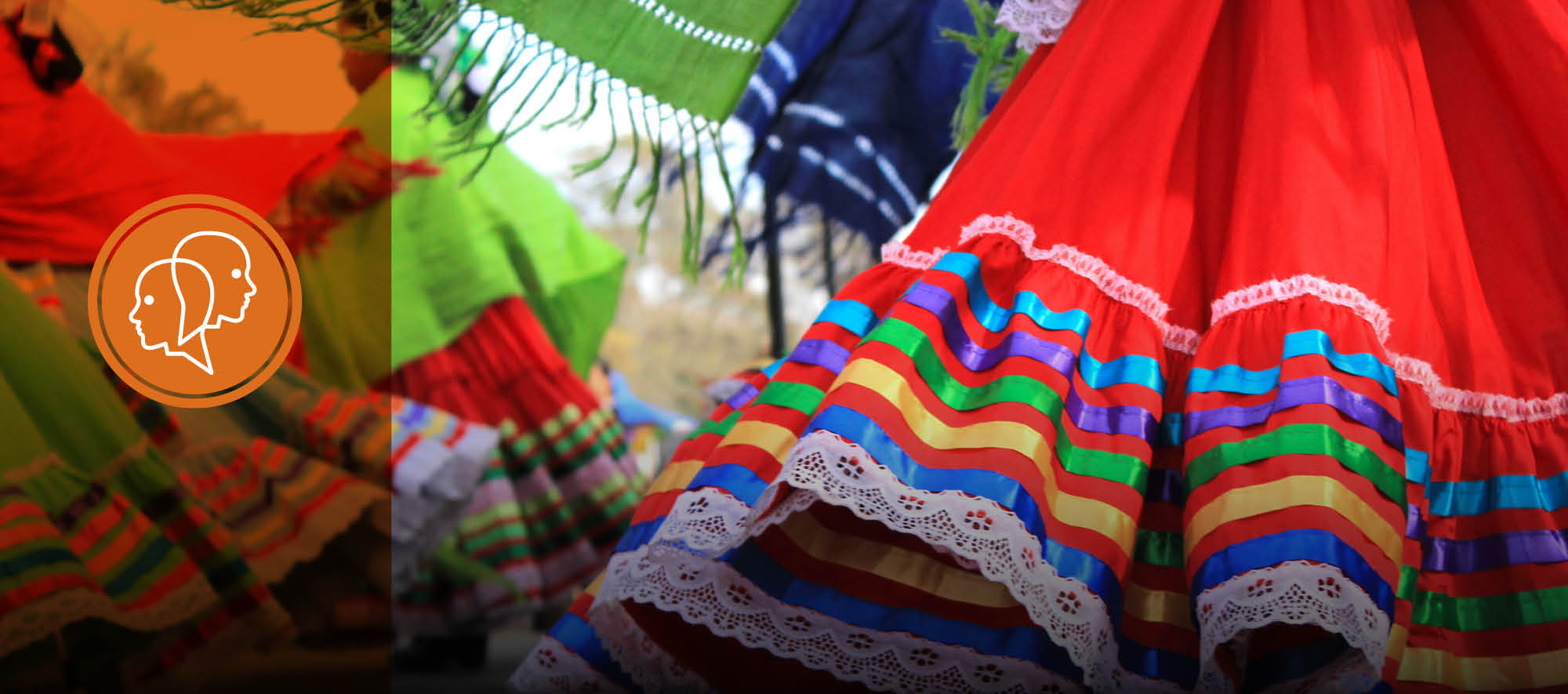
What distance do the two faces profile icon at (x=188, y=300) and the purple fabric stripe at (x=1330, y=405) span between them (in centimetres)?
83

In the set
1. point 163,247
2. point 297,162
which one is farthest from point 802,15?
point 163,247

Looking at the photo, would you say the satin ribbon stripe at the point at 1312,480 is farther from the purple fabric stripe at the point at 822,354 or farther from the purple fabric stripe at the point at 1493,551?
the purple fabric stripe at the point at 822,354

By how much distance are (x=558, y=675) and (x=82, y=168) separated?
2.18 feet

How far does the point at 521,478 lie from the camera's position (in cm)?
234

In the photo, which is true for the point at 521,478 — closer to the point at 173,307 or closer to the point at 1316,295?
the point at 173,307

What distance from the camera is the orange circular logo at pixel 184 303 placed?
0.96 m

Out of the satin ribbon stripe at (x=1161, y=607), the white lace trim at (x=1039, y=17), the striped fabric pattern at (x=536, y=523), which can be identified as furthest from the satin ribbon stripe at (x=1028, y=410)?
the striped fabric pattern at (x=536, y=523)

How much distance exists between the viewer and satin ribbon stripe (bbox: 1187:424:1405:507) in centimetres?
86

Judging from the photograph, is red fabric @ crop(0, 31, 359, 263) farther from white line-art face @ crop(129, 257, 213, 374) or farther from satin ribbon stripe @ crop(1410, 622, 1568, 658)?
satin ribbon stripe @ crop(1410, 622, 1568, 658)

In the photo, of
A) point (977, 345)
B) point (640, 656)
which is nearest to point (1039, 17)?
point (977, 345)

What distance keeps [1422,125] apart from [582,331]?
1.87 meters

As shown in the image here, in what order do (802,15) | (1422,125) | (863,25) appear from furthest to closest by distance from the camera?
(863,25)
(802,15)
(1422,125)

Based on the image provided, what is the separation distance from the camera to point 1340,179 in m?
1.01

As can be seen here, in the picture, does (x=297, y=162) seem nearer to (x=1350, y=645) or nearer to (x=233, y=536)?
(x=233, y=536)
